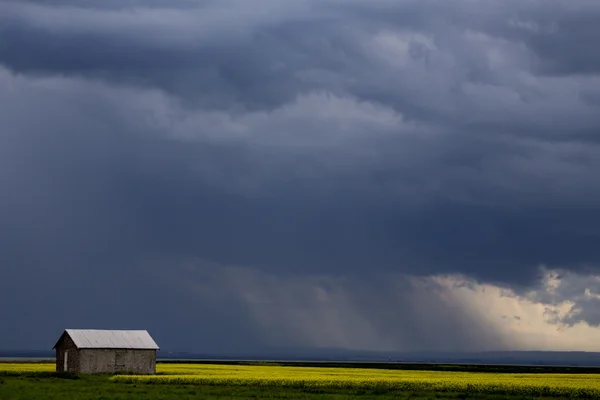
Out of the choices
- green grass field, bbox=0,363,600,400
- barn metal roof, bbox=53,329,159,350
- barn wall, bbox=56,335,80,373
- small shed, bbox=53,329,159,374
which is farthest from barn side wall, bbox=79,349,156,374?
green grass field, bbox=0,363,600,400

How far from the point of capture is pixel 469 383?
6156 cm

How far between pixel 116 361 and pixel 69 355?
5.93 m

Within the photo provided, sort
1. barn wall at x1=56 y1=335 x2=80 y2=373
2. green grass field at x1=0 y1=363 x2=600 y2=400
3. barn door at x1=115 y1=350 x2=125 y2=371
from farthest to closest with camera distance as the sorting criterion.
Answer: barn door at x1=115 y1=350 x2=125 y2=371 → barn wall at x1=56 y1=335 x2=80 y2=373 → green grass field at x1=0 y1=363 x2=600 y2=400

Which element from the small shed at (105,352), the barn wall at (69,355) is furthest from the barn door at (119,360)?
the barn wall at (69,355)

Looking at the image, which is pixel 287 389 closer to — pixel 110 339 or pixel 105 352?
pixel 105 352

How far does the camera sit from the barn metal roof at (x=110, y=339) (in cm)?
9031

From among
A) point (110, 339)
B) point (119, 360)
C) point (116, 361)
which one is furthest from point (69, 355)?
point (119, 360)

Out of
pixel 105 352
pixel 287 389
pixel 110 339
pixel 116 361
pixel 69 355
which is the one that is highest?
pixel 110 339

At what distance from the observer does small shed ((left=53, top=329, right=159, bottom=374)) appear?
292 ft

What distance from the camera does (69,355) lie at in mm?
92062

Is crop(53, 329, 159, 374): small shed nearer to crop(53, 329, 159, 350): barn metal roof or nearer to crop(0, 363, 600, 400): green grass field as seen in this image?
crop(53, 329, 159, 350): barn metal roof

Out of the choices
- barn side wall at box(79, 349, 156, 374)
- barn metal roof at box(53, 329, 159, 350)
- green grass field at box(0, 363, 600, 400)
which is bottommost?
green grass field at box(0, 363, 600, 400)

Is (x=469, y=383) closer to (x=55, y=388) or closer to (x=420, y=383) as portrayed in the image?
(x=420, y=383)

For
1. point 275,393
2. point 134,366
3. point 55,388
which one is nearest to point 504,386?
point 275,393
